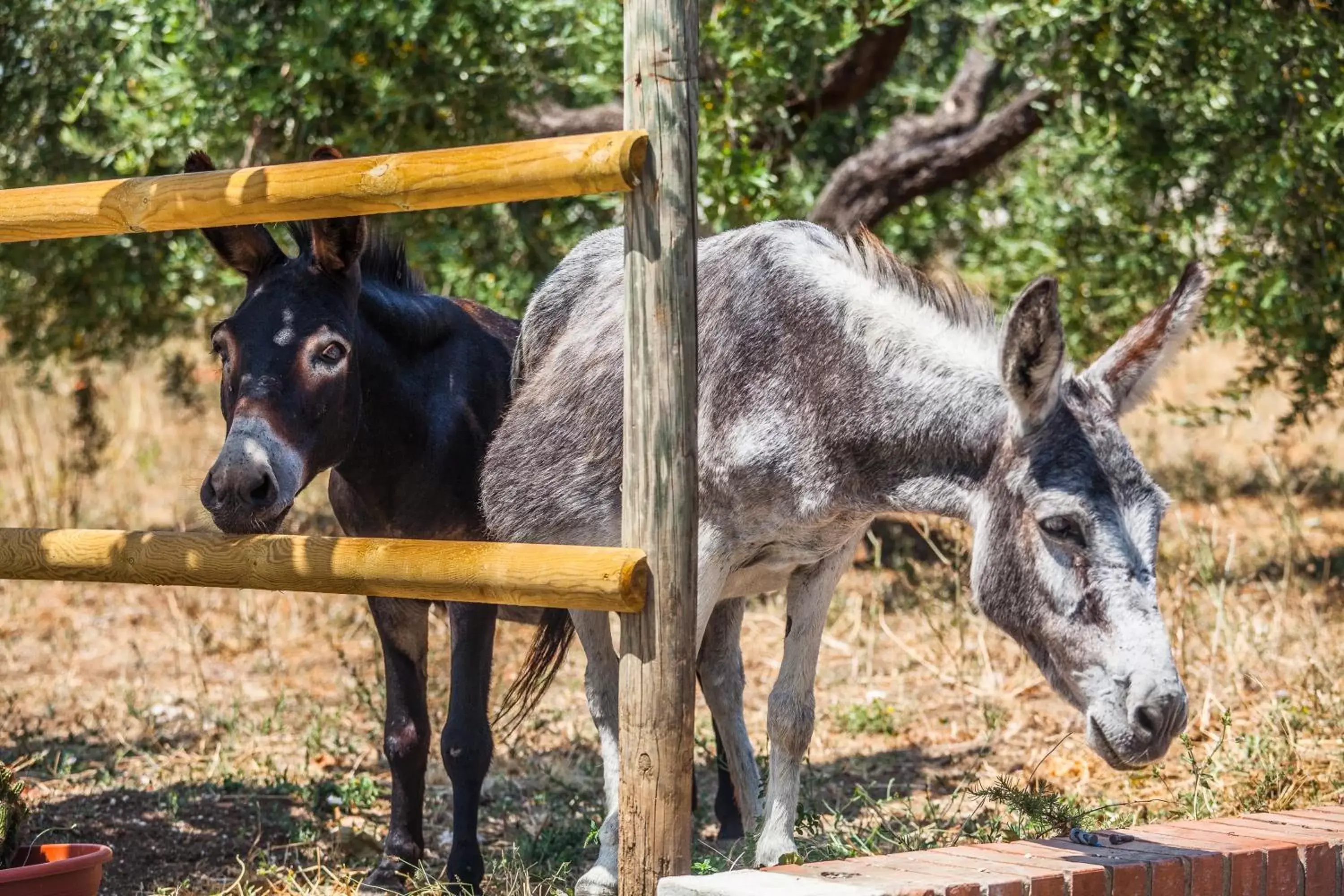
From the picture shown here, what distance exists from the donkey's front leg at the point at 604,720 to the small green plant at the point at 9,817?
1.32m

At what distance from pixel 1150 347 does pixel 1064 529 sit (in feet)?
1.53

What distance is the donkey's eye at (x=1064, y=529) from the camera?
8.91 feet

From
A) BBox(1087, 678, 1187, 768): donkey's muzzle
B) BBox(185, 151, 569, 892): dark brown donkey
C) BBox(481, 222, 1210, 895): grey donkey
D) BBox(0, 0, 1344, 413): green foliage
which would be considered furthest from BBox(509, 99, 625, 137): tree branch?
BBox(1087, 678, 1187, 768): donkey's muzzle

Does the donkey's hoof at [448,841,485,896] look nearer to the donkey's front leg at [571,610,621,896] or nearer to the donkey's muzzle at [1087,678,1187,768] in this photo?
the donkey's front leg at [571,610,621,896]

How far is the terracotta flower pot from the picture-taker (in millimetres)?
3004

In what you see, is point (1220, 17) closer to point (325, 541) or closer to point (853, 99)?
point (853, 99)

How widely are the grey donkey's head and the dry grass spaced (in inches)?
32.3

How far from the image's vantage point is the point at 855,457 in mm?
3061

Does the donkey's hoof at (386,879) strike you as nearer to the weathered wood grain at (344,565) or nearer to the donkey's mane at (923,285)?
the weathered wood grain at (344,565)

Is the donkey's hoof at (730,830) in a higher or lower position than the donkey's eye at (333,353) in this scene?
lower

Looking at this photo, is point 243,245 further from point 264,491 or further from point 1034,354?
point 1034,354

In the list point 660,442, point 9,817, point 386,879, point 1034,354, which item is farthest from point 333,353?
point 1034,354

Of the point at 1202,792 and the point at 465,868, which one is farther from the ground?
the point at 1202,792

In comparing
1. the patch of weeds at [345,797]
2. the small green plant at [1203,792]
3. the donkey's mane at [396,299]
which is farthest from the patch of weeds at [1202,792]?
the patch of weeds at [345,797]
